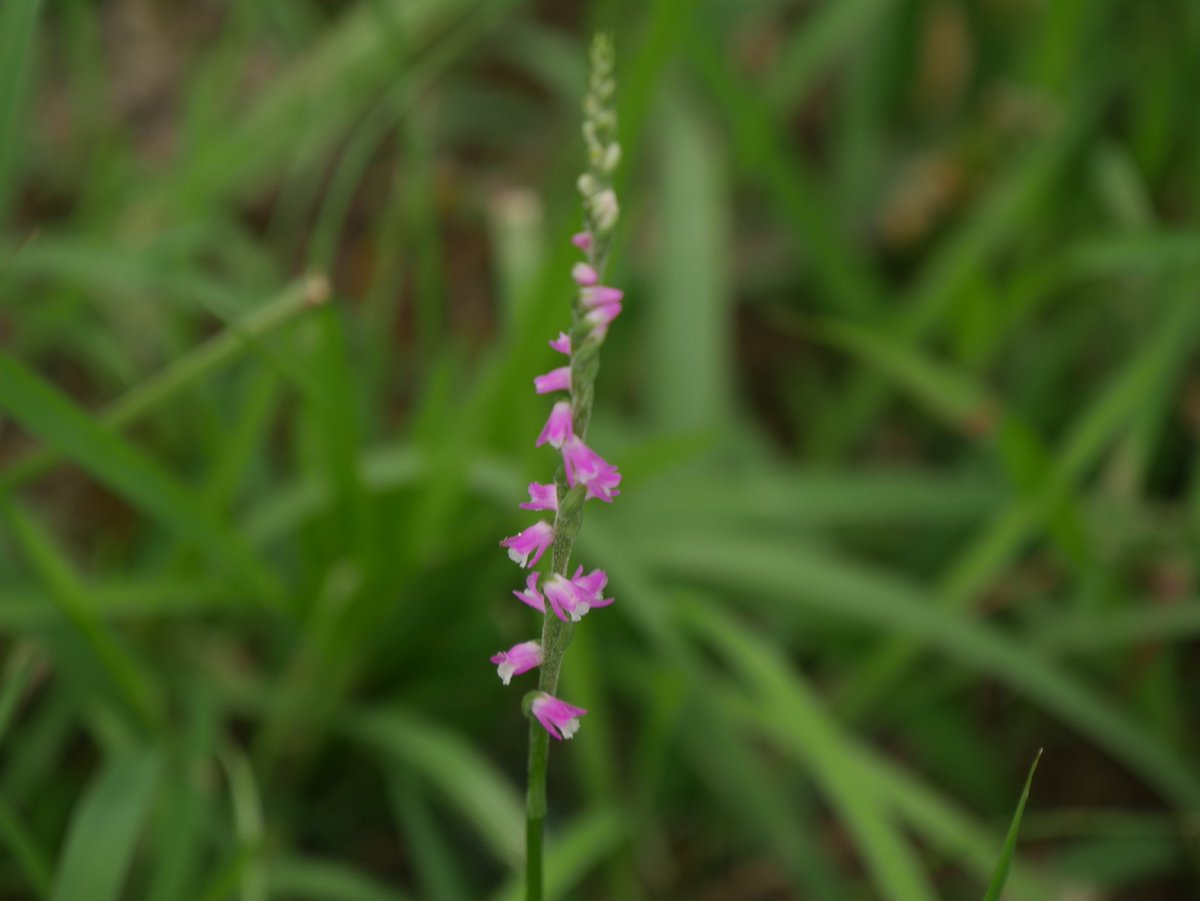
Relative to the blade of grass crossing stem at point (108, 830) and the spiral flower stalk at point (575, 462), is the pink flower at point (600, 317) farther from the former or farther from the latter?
the blade of grass crossing stem at point (108, 830)

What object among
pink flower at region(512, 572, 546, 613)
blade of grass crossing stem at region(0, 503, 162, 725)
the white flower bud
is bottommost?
blade of grass crossing stem at region(0, 503, 162, 725)

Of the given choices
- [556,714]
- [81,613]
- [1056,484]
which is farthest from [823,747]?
[81,613]

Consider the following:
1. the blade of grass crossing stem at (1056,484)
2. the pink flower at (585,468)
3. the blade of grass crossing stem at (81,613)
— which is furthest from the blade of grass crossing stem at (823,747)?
the pink flower at (585,468)

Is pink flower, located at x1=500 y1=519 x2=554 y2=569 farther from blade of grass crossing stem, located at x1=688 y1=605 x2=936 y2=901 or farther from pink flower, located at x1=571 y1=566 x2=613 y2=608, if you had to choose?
blade of grass crossing stem, located at x1=688 y1=605 x2=936 y2=901

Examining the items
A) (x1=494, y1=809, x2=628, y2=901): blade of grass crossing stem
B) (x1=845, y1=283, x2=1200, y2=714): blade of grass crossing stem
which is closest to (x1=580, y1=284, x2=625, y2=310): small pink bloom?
(x1=494, y1=809, x2=628, y2=901): blade of grass crossing stem

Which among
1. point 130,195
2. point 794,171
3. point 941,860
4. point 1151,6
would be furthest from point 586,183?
point 1151,6

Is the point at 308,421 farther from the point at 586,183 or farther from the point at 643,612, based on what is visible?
the point at 586,183
